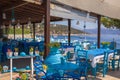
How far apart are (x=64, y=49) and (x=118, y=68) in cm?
252

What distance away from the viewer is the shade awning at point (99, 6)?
6.30 m

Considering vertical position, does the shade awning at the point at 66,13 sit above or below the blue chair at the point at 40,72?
above

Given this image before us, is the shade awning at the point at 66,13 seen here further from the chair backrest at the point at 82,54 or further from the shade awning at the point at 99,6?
the chair backrest at the point at 82,54

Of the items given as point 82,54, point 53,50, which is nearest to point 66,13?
point 82,54

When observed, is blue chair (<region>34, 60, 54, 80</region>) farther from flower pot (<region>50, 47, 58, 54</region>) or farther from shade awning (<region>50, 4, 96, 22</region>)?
shade awning (<region>50, 4, 96, 22</region>)

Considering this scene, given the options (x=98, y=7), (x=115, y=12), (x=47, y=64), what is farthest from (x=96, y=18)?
(x=47, y=64)

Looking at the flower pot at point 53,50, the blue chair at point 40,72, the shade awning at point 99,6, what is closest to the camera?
the blue chair at point 40,72

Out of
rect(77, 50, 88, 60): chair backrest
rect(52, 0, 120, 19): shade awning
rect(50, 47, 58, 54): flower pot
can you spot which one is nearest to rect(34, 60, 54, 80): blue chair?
rect(50, 47, 58, 54): flower pot

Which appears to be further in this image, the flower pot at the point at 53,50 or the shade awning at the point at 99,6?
the shade awning at the point at 99,6

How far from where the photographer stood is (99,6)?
23.7 ft

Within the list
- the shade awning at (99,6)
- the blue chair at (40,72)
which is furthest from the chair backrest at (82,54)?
the blue chair at (40,72)

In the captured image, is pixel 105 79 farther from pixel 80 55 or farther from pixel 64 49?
pixel 64 49

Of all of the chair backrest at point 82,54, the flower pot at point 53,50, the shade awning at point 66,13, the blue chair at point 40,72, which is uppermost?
the shade awning at point 66,13

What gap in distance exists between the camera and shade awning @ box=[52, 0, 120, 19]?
630 centimetres
